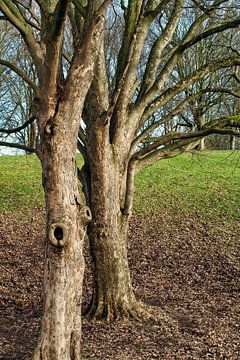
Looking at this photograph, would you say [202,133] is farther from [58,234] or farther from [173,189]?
[173,189]

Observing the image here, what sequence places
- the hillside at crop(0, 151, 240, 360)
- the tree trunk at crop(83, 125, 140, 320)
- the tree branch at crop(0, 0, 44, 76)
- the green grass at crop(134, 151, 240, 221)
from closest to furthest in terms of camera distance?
1. the tree branch at crop(0, 0, 44, 76)
2. the hillside at crop(0, 151, 240, 360)
3. the tree trunk at crop(83, 125, 140, 320)
4. the green grass at crop(134, 151, 240, 221)

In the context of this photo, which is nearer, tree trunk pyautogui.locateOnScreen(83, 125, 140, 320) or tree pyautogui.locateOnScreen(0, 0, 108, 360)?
tree pyautogui.locateOnScreen(0, 0, 108, 360)

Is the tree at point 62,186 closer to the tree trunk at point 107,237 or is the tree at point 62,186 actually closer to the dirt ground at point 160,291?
the dirt ground at point 160,291

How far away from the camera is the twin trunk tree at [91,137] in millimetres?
4918

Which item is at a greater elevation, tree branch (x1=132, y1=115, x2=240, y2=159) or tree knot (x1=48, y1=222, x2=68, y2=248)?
tree branch (x1=132, y1=115, x2=240, y2=159)

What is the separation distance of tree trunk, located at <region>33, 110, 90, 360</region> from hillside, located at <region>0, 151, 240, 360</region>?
1.20 metres

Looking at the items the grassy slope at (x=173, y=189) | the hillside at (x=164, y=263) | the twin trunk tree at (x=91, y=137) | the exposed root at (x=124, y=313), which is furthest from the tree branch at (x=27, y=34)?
the grassy slope at (x=173, y=189)

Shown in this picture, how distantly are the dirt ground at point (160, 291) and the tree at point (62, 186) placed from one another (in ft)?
4.08

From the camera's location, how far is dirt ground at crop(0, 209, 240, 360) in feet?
21.2

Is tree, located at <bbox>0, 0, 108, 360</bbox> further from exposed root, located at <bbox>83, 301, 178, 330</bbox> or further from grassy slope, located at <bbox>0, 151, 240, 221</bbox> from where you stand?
grassy slope, located at <bbox>0, 151, 240, 221</bbox>

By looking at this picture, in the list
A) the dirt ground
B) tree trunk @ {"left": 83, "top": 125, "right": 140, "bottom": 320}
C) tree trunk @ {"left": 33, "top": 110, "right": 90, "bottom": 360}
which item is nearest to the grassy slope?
the dirt ground

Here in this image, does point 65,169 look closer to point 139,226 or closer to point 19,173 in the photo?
point 139,226

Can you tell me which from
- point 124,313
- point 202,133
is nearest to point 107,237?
point 124,313

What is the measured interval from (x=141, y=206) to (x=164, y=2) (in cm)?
914
